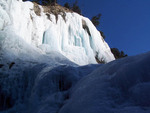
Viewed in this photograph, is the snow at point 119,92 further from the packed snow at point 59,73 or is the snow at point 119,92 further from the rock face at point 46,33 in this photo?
the rock face at point 46,33

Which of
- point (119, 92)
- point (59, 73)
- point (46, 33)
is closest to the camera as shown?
point (119, 92)

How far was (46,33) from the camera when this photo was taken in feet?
37.4

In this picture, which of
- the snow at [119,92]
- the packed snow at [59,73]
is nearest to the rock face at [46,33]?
the packed snow at [59,73]

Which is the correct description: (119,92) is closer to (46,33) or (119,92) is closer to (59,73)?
(59,73)

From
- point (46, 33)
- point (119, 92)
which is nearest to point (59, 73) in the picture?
point (119, 92)

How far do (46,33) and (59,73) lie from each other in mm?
6575

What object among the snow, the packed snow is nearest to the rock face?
the packed snow

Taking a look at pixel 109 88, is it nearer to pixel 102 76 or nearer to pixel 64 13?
pixel 102 76

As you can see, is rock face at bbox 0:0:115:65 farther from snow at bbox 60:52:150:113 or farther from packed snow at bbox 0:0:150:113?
snow at bbox 60:52:150:113

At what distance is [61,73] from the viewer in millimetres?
5445

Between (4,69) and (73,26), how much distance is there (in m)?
9.01

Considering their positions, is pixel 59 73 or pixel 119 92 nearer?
pixel 119 92

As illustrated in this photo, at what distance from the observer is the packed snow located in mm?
2781

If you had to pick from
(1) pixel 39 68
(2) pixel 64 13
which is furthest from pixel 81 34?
(1) pixel 39 68
